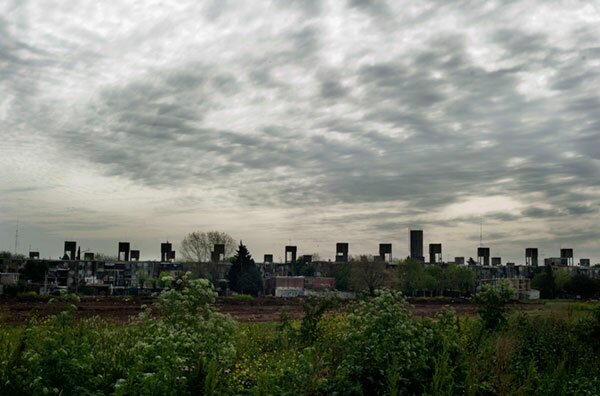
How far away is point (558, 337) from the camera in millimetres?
14789

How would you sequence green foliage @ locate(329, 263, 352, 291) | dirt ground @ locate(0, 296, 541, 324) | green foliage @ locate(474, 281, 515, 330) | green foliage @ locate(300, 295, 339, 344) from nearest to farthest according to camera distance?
green foliage @ locate(300, 295, 339, 344)
green foliage @ locate(474, 281, 515, 330)
dirt ground @ locate(0, 296, 541, 324)
green foliage @ locate(329, 263, 352, 291)

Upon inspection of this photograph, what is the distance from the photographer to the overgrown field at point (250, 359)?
23.6 feet

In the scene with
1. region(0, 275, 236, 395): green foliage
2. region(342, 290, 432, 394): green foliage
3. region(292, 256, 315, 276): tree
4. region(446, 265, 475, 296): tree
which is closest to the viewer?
region(0, 275, 236, 395): green foliage

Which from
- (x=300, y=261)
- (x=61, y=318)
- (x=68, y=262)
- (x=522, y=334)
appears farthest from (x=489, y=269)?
(x=61, y=318)

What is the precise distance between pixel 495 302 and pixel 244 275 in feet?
204

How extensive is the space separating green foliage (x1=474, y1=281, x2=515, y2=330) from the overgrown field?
4629 millimetres

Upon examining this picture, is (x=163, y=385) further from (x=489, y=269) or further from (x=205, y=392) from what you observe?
(x=489, y=269)

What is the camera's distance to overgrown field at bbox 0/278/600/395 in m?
7.21

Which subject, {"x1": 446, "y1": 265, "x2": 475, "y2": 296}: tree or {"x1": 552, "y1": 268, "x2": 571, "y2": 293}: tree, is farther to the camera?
{"x1": 446, "y1": 265, "x2": 475, "y2": 296}: tree

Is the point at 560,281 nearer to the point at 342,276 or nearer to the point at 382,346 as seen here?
the point at 342,276

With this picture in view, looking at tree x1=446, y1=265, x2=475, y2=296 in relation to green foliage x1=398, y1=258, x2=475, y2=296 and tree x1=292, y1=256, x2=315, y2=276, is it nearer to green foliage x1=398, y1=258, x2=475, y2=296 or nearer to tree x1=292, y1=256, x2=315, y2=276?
green foliage x1=398, y1=258, x2=475, y2=296

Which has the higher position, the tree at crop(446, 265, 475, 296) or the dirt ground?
the tree at crop(446, 265, 475, 296)

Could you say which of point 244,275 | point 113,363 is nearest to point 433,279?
point 244,275

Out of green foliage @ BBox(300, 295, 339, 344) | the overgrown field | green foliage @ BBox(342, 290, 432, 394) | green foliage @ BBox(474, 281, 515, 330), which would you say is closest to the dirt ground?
green foliage @ BBox(474, 281, 515, 330)
